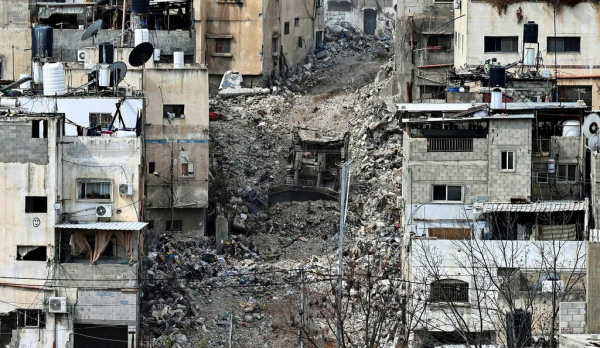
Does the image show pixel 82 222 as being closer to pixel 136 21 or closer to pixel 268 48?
pixel 136 21

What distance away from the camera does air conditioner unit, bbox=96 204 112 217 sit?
5794cm

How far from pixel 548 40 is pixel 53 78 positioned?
17465mm

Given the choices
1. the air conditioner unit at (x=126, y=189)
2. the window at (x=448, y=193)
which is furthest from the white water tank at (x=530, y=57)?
the air conditioner unit at (x=126, y=189)

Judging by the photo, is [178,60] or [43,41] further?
[43,41]

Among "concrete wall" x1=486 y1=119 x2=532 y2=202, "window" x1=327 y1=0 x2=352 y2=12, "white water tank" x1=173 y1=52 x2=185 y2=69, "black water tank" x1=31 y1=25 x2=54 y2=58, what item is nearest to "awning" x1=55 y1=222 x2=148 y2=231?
"concrete wall" x1=486 y1=119 x2=532 y2=202

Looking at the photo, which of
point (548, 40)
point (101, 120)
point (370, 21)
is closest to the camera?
point (101, 120)

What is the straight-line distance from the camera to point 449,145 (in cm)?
6031

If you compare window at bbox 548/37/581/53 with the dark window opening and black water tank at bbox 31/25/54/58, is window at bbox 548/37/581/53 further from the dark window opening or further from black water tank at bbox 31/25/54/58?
the dark window opening

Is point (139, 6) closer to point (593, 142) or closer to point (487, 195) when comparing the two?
point (487, 195)

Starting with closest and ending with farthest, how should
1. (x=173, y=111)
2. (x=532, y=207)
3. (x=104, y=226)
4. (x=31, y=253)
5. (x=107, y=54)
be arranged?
(x=31, y=253) < (x=104, y=226) < (x=532, y=207) < (x=173, y=111) < (x=107, y=54)

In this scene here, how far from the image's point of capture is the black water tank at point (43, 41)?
237ft

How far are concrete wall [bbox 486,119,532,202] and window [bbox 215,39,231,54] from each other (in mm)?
18662

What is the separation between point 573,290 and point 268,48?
2532 centimetres

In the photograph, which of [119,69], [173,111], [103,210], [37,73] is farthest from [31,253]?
[173,111]
